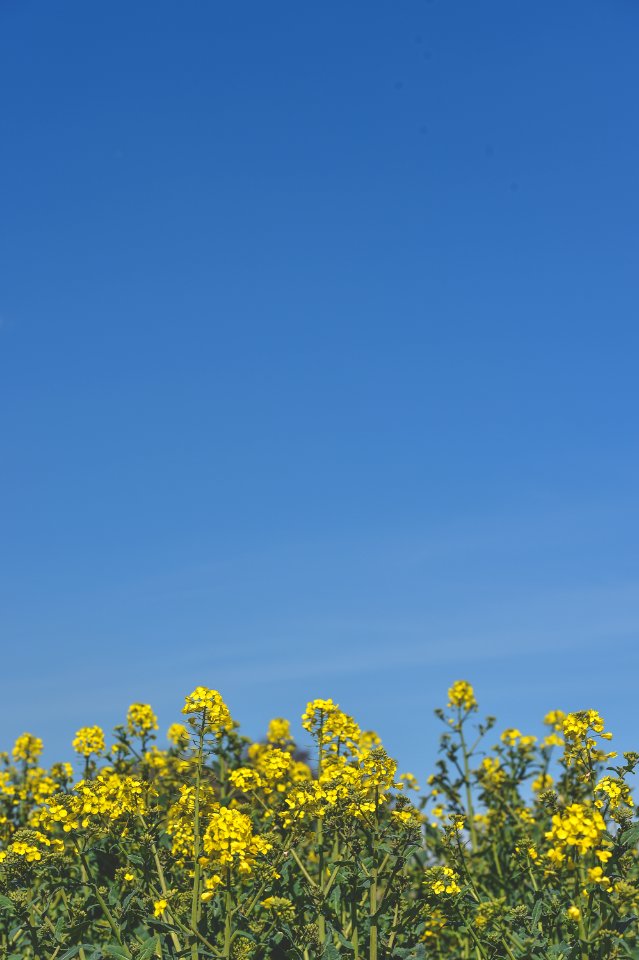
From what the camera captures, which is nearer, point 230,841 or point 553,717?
point 230,841

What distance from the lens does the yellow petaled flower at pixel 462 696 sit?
32.8ft

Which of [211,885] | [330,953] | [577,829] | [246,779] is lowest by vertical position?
[330,953]

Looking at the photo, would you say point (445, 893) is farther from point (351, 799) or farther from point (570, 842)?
point (570, 842)

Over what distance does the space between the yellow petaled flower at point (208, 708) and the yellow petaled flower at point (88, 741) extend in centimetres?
407

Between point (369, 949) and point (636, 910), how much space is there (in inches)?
83.1

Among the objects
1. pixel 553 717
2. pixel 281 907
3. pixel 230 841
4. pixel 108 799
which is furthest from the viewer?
pixel 553 717

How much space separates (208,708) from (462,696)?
14.4 ft

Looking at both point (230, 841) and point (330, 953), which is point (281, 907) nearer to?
point (330, 953)

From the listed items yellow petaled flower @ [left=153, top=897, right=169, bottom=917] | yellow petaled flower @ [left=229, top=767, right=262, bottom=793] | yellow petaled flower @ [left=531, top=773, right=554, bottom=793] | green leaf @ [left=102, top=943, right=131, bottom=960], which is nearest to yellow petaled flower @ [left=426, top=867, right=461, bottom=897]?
yellow petaled flower @ [left=229, top=767, right=262, bottom=793]

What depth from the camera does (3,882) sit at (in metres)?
6.79

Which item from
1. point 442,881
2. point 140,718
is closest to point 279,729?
point 140,718

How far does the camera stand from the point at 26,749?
12.2 meters

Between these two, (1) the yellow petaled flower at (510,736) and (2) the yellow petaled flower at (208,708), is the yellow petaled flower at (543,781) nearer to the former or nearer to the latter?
(1) the yellow petaled flower at (510,736)

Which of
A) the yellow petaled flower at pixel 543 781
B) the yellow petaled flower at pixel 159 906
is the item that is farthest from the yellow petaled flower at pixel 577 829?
the yellow petaled flower at pixel 543 781
